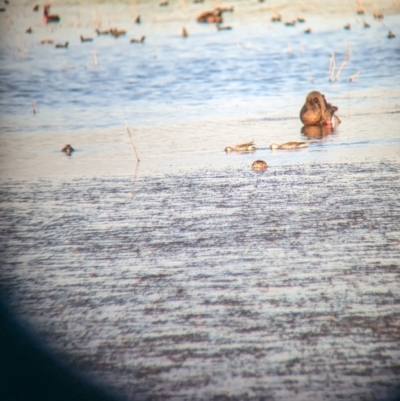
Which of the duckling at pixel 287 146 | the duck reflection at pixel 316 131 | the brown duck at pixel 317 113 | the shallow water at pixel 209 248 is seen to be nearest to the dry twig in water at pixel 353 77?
the shallow water at pixel 209 248

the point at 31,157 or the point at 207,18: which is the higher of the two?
the point at 207,18

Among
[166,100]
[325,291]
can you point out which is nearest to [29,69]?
[166,100]

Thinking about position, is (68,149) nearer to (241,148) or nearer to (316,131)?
(241,148)

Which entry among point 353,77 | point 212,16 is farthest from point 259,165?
point 212,16

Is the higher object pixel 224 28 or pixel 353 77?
pixel 224 28

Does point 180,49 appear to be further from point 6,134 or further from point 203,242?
point 203,242

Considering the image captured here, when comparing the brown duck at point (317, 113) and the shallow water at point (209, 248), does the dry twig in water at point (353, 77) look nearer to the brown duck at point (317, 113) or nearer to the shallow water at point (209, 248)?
the shallow water at point (209, 248)
